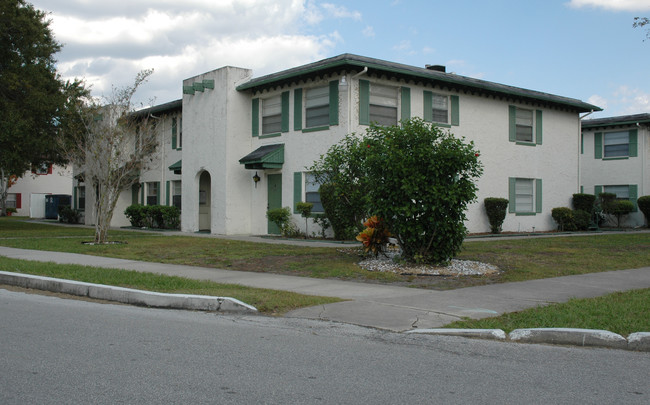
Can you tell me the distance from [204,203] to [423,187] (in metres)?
15.8

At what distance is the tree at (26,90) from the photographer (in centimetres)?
2392

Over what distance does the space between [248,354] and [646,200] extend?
26.7 metres

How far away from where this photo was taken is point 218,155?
913 inches

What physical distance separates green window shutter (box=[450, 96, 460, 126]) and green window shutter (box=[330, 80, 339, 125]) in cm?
497

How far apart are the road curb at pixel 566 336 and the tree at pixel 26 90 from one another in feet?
70.3

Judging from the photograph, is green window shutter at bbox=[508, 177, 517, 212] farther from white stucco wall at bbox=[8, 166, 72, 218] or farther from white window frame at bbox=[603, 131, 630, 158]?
white stucco wall at bbox=[8, 166, 72, 218]

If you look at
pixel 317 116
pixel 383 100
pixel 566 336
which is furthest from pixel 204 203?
pixel 566 336

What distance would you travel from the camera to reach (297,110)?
21.4 m

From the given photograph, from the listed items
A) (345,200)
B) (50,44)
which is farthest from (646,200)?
(50,44)

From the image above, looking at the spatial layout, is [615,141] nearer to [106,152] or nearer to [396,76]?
[396,76]

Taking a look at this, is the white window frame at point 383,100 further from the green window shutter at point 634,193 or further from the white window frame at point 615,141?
the green window shutter at point 634,193

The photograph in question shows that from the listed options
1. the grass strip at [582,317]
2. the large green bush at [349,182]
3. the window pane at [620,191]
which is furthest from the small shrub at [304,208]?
the window pane at [620,191]

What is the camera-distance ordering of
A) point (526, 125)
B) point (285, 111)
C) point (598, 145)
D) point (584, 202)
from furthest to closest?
point (598, 145)
point (584, 202)
point (526, 125)
point (285, 111)

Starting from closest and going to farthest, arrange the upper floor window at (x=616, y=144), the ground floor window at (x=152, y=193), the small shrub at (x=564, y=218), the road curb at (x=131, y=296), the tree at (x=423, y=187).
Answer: the road curb at (x=131, y=296) < the tree at (x=423, y=187) < the small shrub at (x=564, y=218) < the upper floor window at (x=616, y=144) < the ground floor window at (x=152, y=193)
